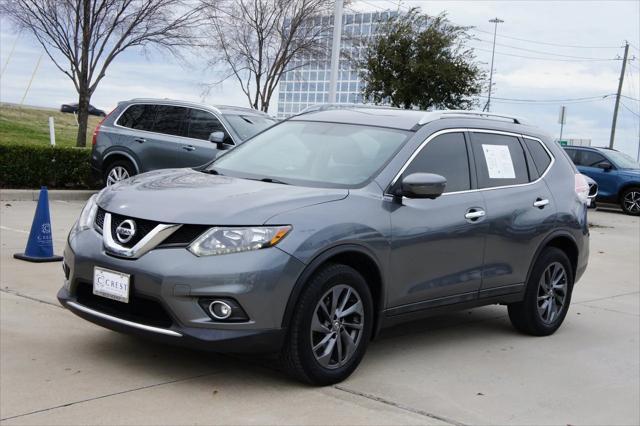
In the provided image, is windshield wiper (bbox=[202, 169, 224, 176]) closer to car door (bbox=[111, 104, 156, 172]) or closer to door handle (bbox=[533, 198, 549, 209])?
door handle (bbox=[533, 198, 549, 209])

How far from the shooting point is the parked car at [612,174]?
22.1m

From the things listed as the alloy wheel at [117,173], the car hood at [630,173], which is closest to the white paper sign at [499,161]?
the alloy wheel at [117,173]

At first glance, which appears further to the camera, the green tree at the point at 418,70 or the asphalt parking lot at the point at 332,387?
the green tree at the point at 418,70

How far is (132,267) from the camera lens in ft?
14.4

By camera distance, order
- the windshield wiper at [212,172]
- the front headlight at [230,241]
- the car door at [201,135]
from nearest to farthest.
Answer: the front headlight at [230,241], the windshield wiper at [212,172], the car door at [201,135]

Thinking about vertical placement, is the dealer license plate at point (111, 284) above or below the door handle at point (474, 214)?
below

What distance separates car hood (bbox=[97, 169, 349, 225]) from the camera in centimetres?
441

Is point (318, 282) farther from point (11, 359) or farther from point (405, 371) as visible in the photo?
point (11, 359)

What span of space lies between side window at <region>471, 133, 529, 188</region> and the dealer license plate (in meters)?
2.76

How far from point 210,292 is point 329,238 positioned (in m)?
0.77

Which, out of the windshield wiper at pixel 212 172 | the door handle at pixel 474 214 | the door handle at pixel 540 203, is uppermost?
the windshield wiper at pixel 212 172

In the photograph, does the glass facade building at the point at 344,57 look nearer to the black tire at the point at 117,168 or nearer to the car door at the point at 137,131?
the car door at the point at 137,131

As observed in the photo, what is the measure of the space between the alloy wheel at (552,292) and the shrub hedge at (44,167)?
30.8 ft

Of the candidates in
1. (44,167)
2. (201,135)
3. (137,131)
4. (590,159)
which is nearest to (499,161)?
(201,135)
